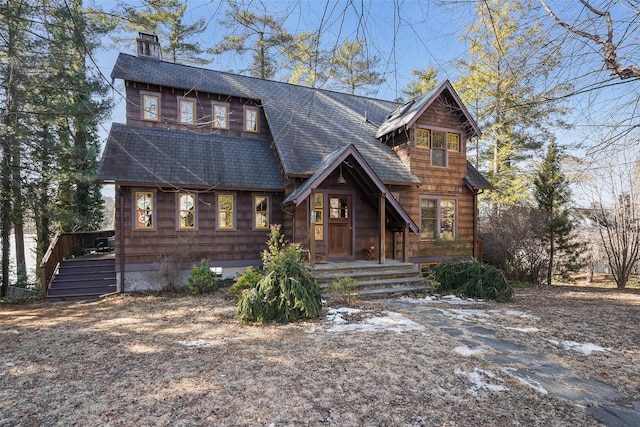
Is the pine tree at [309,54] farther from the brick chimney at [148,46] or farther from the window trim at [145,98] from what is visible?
the brick chimney at [148,46]

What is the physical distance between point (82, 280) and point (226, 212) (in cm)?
480

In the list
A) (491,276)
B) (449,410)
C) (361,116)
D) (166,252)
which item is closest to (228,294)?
(166,252)

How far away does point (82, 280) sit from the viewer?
31.8 feet

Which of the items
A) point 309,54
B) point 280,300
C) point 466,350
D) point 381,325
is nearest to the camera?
point 309,54

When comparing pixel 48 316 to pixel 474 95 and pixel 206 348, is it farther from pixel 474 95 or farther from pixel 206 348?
pixel 474 95

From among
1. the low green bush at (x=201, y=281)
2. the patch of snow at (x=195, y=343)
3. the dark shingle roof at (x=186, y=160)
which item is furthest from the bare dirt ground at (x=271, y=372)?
the dark shingle roof at (x=186, y=160)

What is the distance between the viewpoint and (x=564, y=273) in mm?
13617

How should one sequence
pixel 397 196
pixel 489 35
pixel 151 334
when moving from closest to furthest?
pixel 489 35 → pixel 151 334 → pixel 397 196

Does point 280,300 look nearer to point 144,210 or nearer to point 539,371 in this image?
point 539,371

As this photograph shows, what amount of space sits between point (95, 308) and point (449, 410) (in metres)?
8.39

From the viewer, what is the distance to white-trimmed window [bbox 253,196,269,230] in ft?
35.5

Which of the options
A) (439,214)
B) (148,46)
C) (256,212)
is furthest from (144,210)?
(439,214)

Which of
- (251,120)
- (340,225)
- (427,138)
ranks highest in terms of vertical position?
(251,120)

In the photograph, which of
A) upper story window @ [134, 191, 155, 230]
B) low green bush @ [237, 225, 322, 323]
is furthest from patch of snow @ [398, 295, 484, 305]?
upper story window @ [134, 191, 155, 230]
